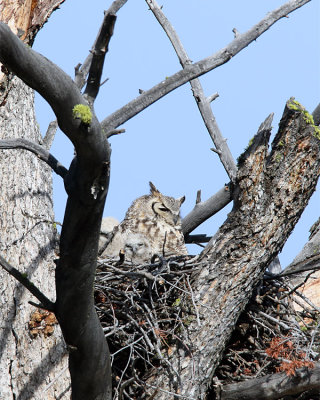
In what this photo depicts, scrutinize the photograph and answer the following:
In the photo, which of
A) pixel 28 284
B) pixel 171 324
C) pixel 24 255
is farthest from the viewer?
pixel 171 324

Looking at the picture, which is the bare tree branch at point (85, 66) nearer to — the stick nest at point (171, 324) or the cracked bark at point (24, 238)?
the cracked bark at point (24, 238)

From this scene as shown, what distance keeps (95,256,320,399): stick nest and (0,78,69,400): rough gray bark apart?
45 cm

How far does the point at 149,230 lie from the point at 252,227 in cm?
168

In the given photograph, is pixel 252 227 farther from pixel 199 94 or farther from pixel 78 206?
pixel 199 94

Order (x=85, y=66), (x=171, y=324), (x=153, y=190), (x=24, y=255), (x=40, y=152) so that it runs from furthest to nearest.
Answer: (x=153, y=190) → (x=85, y=66) → (x=171, y=324) → (x=24, y=255) → (x=40, y=152)

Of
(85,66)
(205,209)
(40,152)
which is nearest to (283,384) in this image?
(40,152)

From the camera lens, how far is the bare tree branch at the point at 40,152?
2722 millimetres

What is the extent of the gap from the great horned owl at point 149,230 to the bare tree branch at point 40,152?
210 centimetres

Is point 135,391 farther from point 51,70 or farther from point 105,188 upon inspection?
point 51,70

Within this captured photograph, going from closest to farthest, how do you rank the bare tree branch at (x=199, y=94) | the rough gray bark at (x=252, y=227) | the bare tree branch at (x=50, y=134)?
the rough gray bark at (x=252, y=227) < the bare tree branch at (x=50, y=134) < the bare tree branch at (x=199, y=94)

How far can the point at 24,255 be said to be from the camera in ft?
13.0

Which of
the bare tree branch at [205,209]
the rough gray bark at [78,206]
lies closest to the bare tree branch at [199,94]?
the bare tree branch at [205,209]

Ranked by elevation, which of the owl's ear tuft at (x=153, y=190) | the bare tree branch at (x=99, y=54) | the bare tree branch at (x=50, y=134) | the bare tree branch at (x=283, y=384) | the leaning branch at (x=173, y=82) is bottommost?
the bare tree branch at (x=283, y=384)

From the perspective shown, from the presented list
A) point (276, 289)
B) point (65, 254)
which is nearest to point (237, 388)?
point (276, 289)
